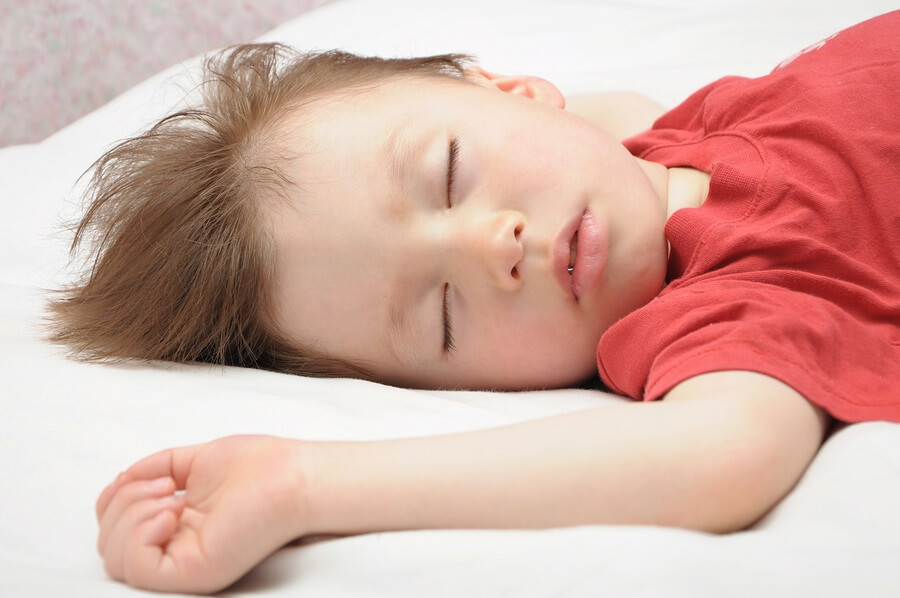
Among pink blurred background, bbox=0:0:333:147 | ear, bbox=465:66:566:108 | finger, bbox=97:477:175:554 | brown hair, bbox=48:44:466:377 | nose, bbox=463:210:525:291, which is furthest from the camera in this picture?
pink blurred background, bbox=0:0:333:147

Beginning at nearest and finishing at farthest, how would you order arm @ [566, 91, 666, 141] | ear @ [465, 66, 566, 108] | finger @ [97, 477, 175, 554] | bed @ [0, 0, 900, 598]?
1. bed @ [0, 0, 900, 598]
2. finger @ [97, 477, 175, 554]
3. ear @ [465, 66, 566, 108]
4. arm @ [566, 91, 666, 141]

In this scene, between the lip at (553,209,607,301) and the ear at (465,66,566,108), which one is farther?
the ear at (465,66,566,108)

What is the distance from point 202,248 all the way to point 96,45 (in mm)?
1534

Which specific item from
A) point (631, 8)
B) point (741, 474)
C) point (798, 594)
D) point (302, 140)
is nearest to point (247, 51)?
point (302, 140)

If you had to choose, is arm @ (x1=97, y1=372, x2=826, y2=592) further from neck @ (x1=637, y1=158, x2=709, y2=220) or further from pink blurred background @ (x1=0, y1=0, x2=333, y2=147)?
pink blurred background @ (x1=0, y1=0, x2=333, y2=147)

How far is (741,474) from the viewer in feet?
2.32

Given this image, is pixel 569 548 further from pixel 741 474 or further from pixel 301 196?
pixel 301 196

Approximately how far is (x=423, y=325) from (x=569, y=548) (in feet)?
1.47

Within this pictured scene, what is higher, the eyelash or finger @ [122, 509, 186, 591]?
the eyelash

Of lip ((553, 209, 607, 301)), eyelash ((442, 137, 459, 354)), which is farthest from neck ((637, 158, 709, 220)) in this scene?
eyelash ((442, 137, 459, 354))

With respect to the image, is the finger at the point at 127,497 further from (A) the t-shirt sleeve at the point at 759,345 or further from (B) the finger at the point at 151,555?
(A) the t-shirt sleeve at the point at 759,345

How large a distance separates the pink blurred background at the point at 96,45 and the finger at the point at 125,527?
1.90m

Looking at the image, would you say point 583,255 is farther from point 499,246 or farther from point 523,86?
point 523,86

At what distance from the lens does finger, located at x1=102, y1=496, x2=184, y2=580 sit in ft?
2.34
